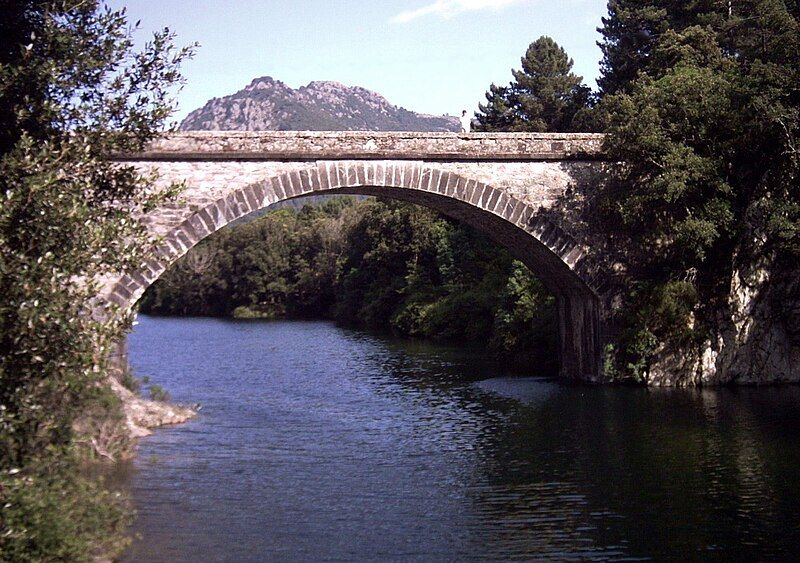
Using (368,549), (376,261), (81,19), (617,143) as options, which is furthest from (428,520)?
(376,261)

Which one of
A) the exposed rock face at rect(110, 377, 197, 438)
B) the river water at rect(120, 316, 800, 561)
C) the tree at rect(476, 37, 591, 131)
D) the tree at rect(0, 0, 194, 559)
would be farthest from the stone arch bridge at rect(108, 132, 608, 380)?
the tree at rect(476, 37, 591, 131)

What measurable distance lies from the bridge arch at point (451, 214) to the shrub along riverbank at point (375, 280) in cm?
434

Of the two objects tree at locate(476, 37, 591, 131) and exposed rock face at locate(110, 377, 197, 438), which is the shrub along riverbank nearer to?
tree at locate(476, 37, 591, 131)

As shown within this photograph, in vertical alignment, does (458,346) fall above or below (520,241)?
below

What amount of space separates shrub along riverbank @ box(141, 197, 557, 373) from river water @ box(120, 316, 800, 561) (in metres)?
5.77

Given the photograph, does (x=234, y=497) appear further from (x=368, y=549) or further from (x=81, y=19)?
(x=81, y=19)

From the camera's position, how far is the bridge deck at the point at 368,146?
21.2 m

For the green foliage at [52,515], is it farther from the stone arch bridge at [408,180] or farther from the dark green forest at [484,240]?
the stone arch bridge at [408,180]

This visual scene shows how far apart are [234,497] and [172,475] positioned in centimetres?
162

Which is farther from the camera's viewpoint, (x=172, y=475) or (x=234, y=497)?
(x=172, y=475)

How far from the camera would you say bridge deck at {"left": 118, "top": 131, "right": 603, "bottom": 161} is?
2117cm

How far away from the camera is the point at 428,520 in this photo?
41.1 ft

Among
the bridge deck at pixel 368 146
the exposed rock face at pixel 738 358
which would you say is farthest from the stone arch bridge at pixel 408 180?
the exposed rock face at pixel 738 358

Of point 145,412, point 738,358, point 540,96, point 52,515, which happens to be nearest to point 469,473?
point 145,412
